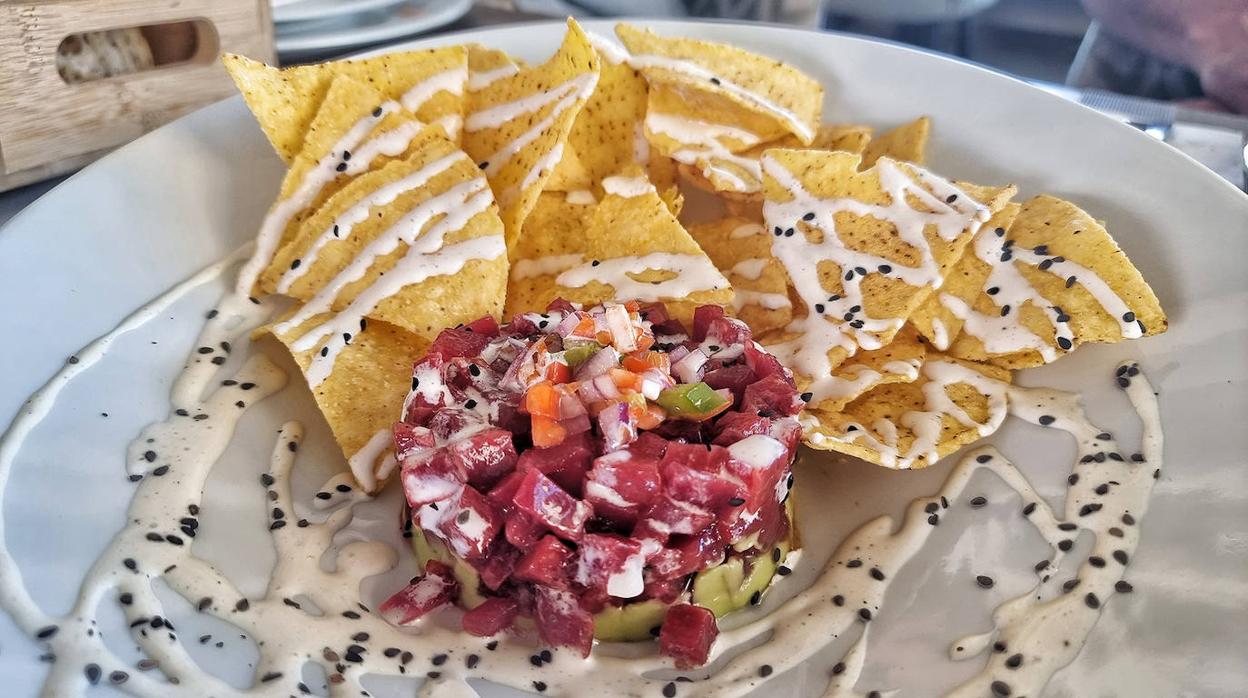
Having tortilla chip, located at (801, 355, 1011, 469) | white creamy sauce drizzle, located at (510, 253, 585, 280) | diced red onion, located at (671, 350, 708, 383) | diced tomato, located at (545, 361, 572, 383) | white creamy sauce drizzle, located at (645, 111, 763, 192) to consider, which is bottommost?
tortilla chip, located at (801, 355, 1011, 469)

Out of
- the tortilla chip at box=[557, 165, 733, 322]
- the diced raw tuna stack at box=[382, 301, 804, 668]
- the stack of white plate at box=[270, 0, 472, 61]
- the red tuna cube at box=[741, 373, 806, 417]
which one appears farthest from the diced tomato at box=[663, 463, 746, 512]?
the stack of white plate at box=[270, 0, 472, 61]

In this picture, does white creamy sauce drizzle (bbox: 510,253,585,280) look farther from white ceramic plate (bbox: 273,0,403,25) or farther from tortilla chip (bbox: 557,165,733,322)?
white ceramic plate (bbox: 273,0,403,25)

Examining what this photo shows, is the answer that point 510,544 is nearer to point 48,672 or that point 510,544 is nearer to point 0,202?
point 48,672

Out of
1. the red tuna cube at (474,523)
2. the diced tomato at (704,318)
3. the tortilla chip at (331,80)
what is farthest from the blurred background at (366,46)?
the red tuna cube at (474,523)

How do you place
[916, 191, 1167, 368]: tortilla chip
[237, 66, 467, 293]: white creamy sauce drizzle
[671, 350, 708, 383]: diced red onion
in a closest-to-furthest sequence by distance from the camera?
[671, 350, 708, 383]: diced red onion → [916, 191, 1167, 368]: tortilla chip → [237, 66, 467, 293]: white creamy sauce drizzle

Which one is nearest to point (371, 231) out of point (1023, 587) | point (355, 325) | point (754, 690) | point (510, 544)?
point (355, 325)

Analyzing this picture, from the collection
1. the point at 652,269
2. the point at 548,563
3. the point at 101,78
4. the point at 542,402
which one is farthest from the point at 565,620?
the point at 101,78
